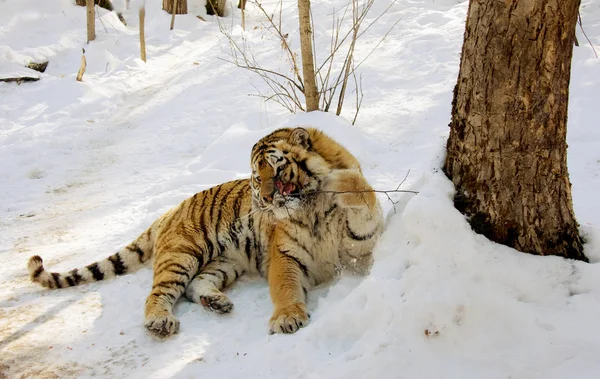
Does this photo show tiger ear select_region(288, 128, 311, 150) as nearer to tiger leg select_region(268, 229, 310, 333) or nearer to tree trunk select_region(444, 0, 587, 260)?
tiger leg select_region(268, 229, 310, 333)

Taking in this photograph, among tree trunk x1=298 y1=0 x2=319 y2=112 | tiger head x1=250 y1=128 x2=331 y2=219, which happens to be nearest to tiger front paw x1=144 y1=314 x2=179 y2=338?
tiger head x1=250 y1=128 x2=331 y2=219

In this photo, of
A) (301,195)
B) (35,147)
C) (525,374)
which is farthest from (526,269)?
(35,147)

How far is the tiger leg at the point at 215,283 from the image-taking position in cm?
344

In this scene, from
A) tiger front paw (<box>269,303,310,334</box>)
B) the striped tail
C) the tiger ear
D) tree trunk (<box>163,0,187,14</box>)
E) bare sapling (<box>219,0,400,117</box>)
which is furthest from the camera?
tree trunk (<box>163,0,187,14</box>)

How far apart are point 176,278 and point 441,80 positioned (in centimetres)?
611

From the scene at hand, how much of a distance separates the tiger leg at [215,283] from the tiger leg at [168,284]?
2.7 inches

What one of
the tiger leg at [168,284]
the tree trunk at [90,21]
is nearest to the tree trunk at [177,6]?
the tree trunk at [90,21]

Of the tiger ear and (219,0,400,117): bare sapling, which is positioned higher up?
the tiger ear

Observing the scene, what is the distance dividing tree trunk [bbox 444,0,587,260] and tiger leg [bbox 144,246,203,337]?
6.11 ft

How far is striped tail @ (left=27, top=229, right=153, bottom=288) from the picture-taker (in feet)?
12.8

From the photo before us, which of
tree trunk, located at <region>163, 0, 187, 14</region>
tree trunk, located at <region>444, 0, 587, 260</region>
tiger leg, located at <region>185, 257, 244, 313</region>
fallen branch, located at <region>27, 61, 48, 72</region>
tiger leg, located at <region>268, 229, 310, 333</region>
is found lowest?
fallen branch, located at <region>27, 61, 48, 72</region>

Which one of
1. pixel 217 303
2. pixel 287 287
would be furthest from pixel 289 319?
pixel 217 303

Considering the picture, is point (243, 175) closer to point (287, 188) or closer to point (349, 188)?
point (287, 188)

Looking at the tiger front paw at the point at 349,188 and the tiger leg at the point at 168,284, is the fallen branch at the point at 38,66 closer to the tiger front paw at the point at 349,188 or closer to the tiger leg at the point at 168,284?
the tiger leg at the point at 168,284
